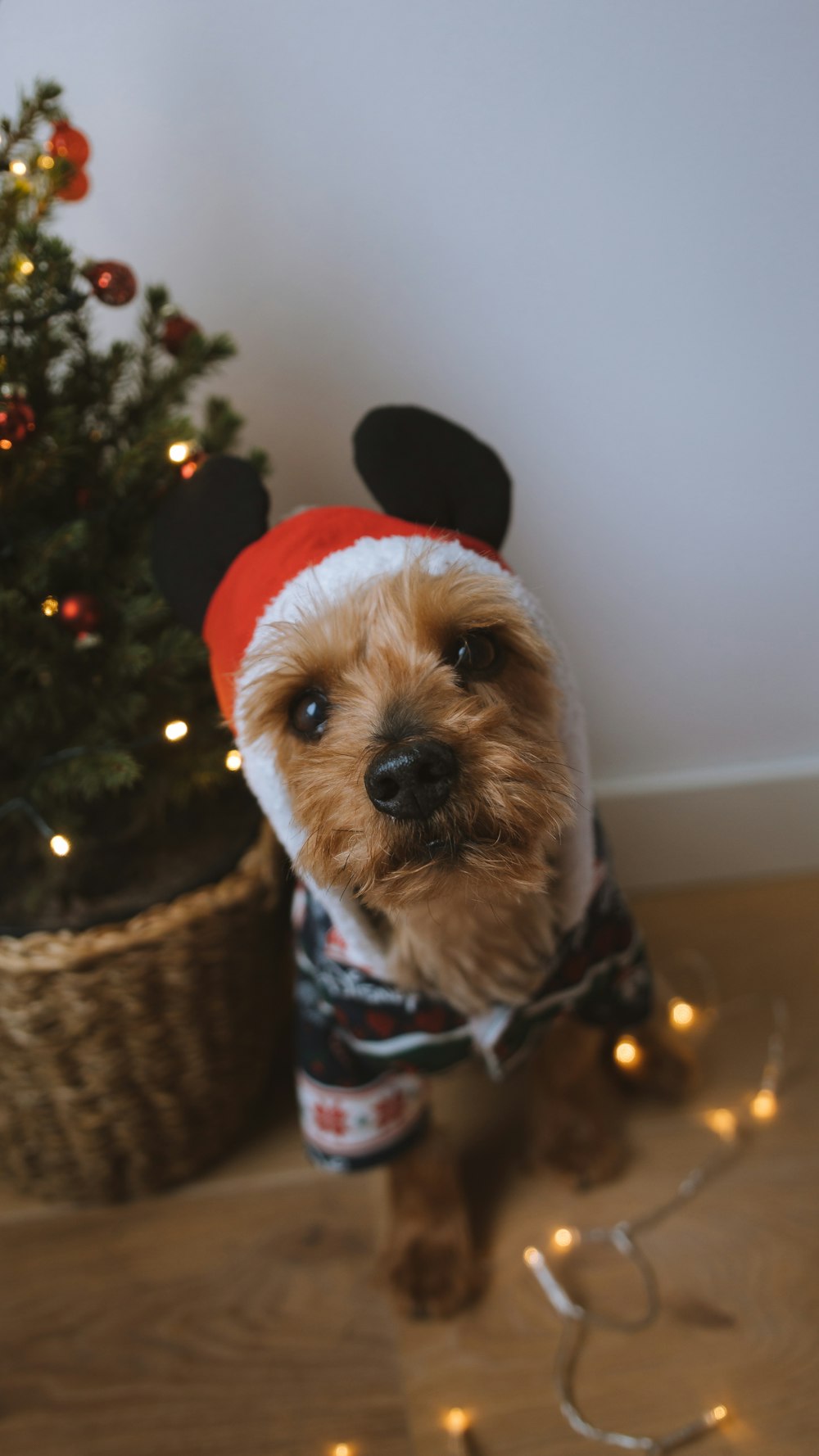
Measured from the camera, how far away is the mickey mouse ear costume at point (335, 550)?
783 millimetres

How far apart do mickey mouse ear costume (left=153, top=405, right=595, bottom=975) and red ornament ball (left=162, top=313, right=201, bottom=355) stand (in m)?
0.17

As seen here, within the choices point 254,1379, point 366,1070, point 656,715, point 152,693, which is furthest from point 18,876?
point 656,715

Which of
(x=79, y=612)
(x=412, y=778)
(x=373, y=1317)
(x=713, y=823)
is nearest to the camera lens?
(x=412, y=778)

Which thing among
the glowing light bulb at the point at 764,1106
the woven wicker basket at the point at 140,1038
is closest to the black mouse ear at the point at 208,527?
the woven wicker basket at the point at 140,1038

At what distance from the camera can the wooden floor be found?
2.97 feet

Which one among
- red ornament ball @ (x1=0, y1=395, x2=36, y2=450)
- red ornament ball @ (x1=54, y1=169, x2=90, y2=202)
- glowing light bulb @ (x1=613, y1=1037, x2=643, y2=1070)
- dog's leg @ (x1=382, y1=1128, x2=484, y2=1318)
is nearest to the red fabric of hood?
red ornament ball @ (x1=0, y1=395, x2=36, y2=450)

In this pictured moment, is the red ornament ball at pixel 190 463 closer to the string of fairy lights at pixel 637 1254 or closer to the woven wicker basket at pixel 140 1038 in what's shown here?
the woven wicker basket at pixel 140 1038

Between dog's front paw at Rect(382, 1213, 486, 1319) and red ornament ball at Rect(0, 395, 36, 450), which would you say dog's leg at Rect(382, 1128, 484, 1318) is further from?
red ornament ball at Rect(0, 395, 36, 450)

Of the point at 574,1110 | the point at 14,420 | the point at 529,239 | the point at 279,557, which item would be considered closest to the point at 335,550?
the point at 279,557

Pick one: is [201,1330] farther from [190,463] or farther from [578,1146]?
[190,463]

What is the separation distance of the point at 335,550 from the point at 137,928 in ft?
1.39

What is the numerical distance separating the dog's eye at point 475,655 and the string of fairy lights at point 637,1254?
610 mm

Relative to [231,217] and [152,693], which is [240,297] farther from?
[152,693]

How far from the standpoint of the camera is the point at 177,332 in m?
0.94
